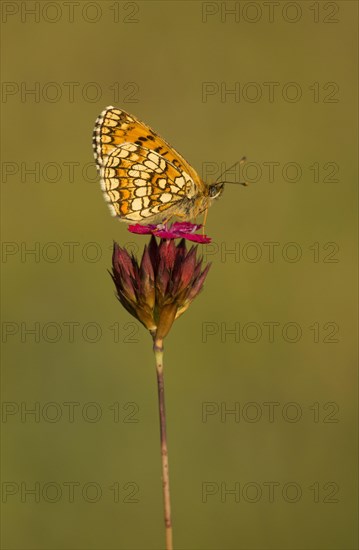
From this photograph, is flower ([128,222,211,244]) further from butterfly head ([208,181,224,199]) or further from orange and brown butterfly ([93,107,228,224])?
butterfly head ([208,181,224,199])

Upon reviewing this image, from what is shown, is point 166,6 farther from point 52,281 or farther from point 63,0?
point 52,281

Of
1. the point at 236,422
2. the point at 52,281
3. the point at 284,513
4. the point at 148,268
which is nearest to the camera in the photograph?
the point at 148,268

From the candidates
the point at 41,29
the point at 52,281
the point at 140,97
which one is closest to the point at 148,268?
the point at 52,281

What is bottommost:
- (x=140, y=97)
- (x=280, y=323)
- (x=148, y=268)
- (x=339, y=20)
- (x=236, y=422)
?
(x=236, y=422)

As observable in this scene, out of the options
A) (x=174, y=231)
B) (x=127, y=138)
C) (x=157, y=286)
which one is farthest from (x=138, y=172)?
(x=157, y=286)

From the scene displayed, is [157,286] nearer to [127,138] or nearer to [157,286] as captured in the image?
[157,286]

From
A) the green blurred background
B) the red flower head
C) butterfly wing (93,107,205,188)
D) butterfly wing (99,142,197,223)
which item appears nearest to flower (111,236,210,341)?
the red flower head
